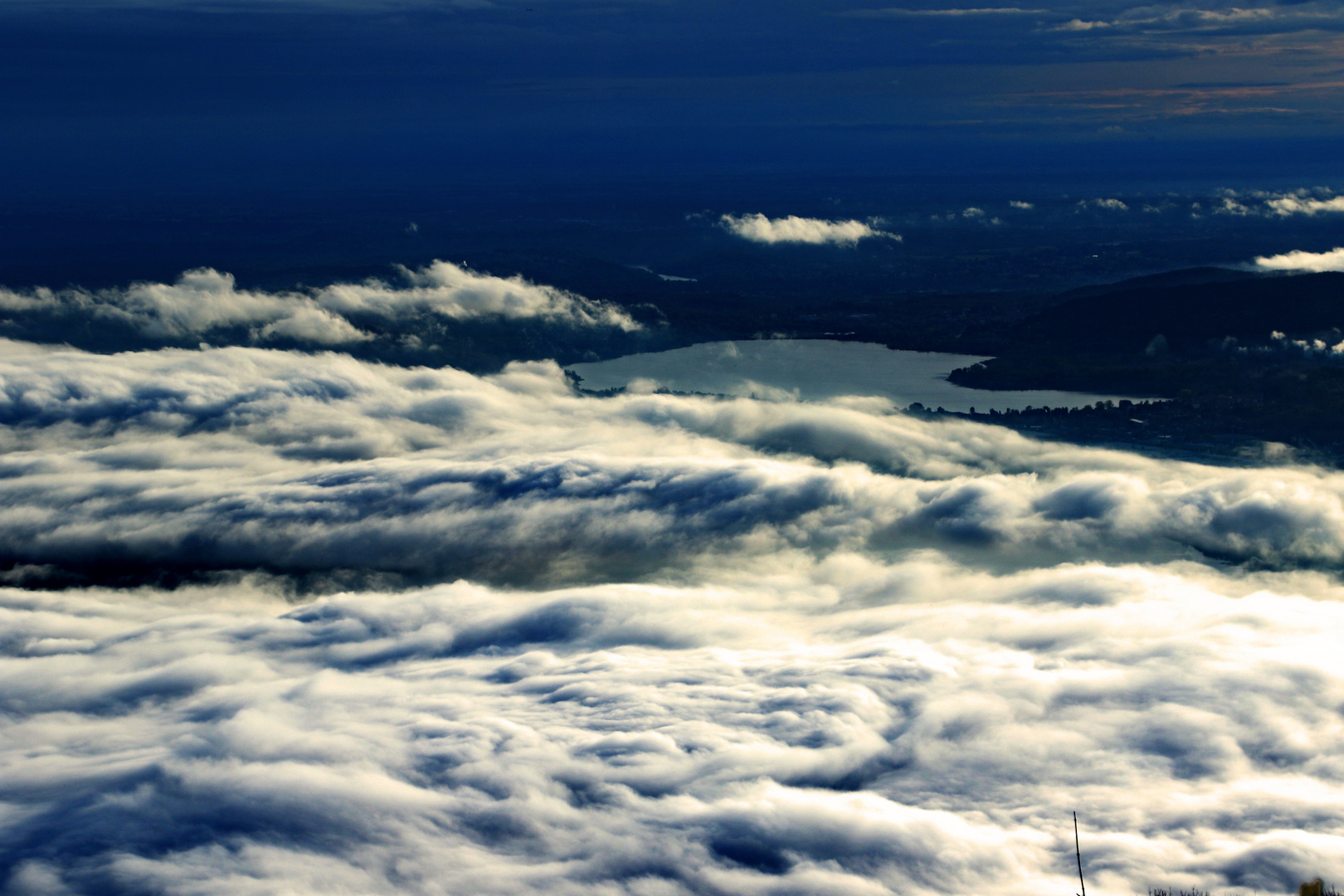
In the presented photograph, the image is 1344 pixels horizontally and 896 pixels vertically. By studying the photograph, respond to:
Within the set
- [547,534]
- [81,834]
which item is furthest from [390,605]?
[81,834]

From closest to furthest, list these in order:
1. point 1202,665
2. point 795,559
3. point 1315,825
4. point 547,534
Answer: point 1315,825, point 1202,665, point 795,559, point 547,534

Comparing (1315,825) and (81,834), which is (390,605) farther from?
(1315,825)

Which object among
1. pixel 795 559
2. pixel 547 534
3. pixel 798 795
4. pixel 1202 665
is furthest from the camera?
pixel 547 534

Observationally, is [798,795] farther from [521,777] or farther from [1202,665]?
[1202,665]

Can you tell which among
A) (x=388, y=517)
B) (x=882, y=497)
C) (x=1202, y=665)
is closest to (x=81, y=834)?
(x=388, y=517)

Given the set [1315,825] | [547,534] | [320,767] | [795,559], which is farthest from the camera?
[547,534]

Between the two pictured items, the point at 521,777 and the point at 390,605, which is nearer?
the point at 521,777

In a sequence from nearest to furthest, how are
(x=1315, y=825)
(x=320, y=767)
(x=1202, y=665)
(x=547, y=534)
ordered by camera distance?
(x=1315, y=825) < (x=320, y=767) < (x=1202, y=665) < (x=547, y=534)

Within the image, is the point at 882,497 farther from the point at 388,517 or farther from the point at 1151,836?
the point at 1151,836

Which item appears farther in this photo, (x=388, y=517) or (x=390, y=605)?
(x=388, y=517)
